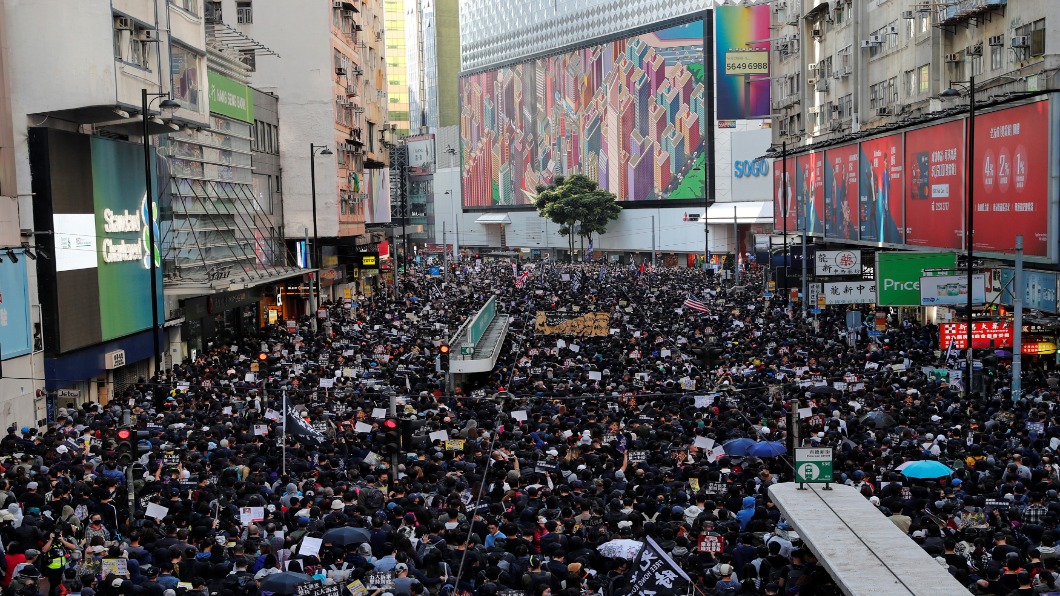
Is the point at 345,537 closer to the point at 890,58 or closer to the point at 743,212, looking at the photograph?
the point at 890,58

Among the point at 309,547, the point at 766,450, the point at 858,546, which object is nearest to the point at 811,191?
the point at 766,450

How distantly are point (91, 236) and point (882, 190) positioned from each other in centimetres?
2928

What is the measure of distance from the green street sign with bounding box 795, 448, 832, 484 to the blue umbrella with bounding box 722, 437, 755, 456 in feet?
19.9

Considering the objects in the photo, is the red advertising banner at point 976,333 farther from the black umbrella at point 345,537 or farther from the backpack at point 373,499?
the black umbrella at point 345,537

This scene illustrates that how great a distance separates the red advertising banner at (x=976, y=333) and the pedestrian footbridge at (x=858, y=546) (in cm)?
1609

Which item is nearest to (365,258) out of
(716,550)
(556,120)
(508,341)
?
(508,341)

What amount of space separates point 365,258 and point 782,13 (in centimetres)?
2707

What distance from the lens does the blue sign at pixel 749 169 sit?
107 m

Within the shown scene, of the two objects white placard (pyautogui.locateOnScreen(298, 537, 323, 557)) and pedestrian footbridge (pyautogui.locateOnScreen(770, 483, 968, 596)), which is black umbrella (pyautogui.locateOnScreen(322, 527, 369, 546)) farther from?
pedestrian footbridge (pyautogui.locateOnScreen(770, 483, 968, 596))

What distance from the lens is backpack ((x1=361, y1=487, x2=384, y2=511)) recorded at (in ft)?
55.9

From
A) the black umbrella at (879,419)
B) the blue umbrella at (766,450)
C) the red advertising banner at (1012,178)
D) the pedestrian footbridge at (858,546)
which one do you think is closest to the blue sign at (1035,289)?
the red advertising banner at (1012,178)

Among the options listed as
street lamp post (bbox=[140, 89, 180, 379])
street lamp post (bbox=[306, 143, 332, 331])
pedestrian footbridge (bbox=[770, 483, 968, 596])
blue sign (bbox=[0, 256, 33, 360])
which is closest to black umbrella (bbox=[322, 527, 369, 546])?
pedestrian footbridge (bbox=[770, 483, 968, 596])

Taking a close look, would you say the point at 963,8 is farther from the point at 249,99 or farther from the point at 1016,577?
the point at 1016,577

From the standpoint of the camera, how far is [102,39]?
105ft
